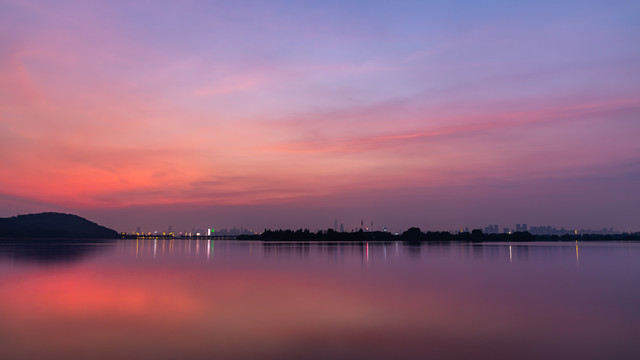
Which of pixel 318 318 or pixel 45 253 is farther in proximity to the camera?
pixel 45 253

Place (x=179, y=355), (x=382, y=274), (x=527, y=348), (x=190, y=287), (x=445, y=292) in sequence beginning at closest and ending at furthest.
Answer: (x=179, y=355)
(x=527, y=348)
(x=445, y=292)
(x=190, y=287)
(x=382, y=274)

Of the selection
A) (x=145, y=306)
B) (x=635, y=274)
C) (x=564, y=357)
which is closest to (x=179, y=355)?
(x=145, y=306)

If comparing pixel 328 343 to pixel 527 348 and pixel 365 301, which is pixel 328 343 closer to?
pixel 527 348

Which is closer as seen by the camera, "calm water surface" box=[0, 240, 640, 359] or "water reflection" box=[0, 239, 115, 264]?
"calm water surface" box=[0, 240, 640, 359]

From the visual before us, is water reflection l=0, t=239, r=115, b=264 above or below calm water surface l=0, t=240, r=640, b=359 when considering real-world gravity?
below

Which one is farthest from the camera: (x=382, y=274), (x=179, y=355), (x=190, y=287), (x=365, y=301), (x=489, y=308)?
(x=382, y=274)

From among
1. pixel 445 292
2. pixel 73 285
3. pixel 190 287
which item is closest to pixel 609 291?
pixel 445 292

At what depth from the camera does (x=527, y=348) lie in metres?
15.0

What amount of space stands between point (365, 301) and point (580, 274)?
26.8m

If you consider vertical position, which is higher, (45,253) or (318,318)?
(318,318)

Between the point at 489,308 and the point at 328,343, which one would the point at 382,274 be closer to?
the point at 489,308

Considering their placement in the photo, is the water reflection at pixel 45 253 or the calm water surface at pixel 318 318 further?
the water reflection at pixel 45 253

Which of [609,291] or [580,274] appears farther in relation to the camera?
[580,274]

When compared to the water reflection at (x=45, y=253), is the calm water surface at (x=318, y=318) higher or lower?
higher
